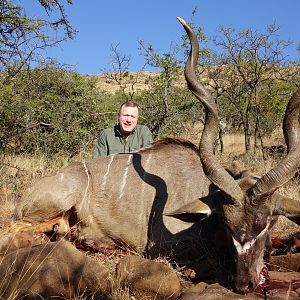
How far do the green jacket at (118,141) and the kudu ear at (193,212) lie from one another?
203 centimetres

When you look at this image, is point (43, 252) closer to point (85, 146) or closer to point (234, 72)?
point (85, 146)

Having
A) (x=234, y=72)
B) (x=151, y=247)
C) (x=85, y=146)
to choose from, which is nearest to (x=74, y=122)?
(x=85, y=146)

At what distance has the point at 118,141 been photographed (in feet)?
17.2

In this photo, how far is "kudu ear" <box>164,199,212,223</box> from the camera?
3.15 m

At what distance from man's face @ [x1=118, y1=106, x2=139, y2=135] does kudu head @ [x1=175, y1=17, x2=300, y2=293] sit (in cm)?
187

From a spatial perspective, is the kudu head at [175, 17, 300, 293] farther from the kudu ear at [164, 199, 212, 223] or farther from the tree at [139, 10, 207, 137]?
the tree at [139, 10, 207, 137]

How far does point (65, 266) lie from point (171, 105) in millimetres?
5468

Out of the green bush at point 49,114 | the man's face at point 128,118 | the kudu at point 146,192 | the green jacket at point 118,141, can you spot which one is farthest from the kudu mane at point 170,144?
the green bush at point 49,114

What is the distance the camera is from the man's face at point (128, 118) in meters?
5.03

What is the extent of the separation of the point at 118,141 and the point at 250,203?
2.56 metres

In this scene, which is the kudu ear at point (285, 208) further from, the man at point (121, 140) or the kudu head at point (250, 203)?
the man at point (121, 140)

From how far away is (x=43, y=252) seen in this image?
288cm

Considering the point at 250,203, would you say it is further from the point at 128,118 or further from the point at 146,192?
the point at 128,118

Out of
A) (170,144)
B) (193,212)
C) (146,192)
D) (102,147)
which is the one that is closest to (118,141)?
(102,147)
